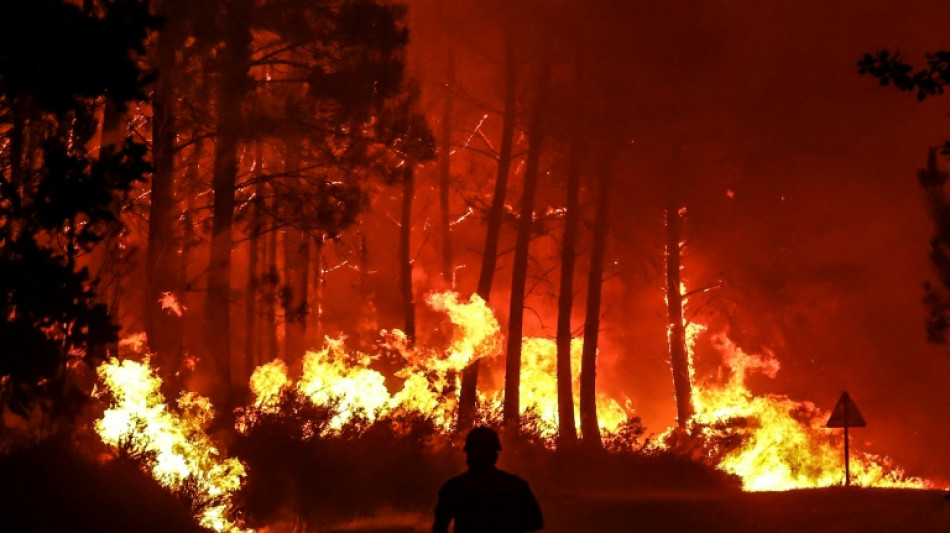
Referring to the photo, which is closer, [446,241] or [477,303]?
[477,303]

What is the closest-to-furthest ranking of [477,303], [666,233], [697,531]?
[697,531] → [477,303] → [666,233]

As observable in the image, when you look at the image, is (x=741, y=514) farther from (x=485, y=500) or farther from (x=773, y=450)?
(x=773, y=450)

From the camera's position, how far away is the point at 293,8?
20891 millimetres

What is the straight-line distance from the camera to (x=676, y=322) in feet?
118

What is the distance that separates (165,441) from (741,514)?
9.03m

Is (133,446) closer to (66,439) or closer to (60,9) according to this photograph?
(66,439)

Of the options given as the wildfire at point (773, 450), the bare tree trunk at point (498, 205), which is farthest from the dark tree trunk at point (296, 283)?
the wildfire at point (773, 450)

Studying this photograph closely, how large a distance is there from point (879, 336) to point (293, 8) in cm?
4731

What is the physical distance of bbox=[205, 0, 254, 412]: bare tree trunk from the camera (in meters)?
19.9

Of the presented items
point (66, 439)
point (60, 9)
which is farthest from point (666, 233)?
point (60, 9)

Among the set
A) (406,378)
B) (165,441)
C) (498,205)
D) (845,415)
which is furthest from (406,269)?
(165,441)

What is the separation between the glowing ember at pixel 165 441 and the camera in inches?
562

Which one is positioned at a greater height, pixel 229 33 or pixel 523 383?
pixel 229 33

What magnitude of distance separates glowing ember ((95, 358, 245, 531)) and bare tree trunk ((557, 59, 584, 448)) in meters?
15.2
